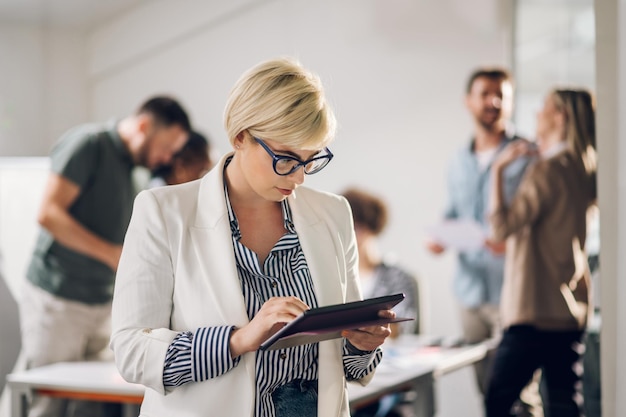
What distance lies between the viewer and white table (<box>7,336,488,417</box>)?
3057mm

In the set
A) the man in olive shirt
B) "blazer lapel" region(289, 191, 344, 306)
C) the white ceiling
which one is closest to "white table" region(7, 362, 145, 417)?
the man in olive shirt

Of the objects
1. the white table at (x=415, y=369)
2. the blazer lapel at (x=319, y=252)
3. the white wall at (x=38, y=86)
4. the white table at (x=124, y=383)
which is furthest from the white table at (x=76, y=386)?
the blazer lapel at (x=319, y=252)

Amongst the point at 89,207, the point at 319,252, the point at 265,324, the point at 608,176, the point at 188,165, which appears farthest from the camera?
the point at 188,165

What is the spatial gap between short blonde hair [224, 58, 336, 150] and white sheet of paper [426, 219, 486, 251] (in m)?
2.96

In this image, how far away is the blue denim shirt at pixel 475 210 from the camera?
14.6 feet

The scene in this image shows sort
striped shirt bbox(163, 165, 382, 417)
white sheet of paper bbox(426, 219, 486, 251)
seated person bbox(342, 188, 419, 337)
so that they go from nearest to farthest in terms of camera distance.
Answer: striped shirt bbox(163, 165, 382, 417) < seated person bbox(342, 188, 419, 337) < white sheet of paper bbox(426, 219, 486, 251)

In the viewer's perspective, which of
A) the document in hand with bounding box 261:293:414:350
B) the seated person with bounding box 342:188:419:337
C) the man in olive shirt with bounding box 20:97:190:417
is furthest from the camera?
the seated person with bounding box 342:188:419:337

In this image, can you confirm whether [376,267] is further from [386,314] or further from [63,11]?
[386,314]

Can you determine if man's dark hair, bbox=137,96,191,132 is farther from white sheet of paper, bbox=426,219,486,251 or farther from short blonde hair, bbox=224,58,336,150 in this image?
short blonde hair, bbox=224,58,336,150

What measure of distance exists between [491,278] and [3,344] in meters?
2.55

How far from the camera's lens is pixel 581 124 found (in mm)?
4262

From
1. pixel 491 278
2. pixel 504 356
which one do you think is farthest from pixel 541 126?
pixel 504 356

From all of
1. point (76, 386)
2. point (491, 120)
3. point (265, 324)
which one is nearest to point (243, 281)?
point (265, 324)

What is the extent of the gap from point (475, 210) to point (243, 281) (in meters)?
3.00
